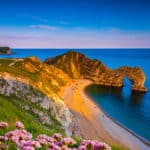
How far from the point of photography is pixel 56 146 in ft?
20.0

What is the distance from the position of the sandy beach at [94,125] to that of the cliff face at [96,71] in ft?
111

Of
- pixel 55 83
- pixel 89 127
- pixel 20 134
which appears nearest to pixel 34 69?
pixel 55 83

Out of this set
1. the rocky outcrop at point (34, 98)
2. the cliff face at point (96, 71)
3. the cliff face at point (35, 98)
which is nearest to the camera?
the cliff face at point (35, 98)

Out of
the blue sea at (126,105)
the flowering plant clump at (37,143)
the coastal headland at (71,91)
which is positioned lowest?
the blue sea at (126,105)

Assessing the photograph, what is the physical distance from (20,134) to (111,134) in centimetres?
5635

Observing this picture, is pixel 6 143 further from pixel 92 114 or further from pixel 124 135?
pixel 92 114

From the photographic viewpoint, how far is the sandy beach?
2195 inches

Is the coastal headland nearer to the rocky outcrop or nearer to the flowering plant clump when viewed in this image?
the rocky outcrop

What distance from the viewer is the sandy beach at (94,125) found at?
55750 mm

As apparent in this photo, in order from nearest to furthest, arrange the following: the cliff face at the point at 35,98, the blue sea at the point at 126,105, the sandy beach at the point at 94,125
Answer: the cliff face at the point at 35,98 < the sandy beach at the point at 94,125 < the blue sea at the point at 126,105

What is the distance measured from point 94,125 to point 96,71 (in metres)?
75.8

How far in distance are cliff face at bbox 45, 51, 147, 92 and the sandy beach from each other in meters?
33.7

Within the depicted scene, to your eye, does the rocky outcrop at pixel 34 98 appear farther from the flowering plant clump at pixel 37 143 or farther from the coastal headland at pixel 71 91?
the flowering plant clump at pixel 37 143

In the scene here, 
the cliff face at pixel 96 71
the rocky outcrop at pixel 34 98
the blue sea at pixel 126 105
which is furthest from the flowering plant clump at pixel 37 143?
the cliff face at pixel 96 71
